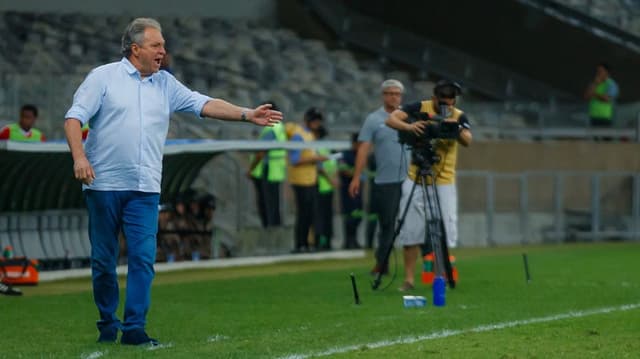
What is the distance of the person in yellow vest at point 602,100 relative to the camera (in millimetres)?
31719

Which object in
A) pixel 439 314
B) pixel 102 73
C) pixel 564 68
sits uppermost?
pixel 564 68

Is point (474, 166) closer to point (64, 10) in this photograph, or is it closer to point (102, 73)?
point (64, 10)

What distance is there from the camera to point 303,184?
2264 cm

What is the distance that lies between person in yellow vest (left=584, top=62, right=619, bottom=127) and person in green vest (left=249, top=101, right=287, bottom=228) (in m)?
10.7

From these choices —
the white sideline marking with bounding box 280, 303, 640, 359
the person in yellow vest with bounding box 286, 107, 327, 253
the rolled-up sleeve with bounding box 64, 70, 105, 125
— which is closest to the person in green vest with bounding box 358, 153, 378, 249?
the person in yellow vest with bounding box 286, 107, 327, 253

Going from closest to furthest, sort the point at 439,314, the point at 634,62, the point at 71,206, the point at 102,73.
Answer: the point at 102,73, the point at 439,314, the point at 71,206, the point at 634,62

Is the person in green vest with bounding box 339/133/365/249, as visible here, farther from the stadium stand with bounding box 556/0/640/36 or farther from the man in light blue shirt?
the man in light blue shirt

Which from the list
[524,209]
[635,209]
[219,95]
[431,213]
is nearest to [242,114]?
[431,213]

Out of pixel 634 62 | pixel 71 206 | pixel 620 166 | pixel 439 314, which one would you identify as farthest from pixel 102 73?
pixel 634 62

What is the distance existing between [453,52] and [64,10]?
29.2 ft

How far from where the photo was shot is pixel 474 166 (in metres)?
28.9

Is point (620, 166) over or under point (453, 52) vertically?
under

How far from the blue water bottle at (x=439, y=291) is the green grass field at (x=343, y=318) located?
14 cm

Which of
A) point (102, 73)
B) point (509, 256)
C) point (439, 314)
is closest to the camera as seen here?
point (102, 73)
